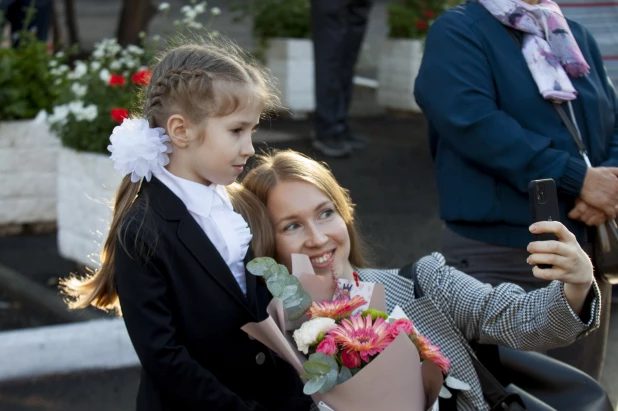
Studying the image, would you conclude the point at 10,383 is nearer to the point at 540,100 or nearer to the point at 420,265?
the point at 420,265

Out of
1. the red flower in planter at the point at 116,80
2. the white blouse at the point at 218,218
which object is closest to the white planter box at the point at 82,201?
the red flower in planter at the point at 116,80

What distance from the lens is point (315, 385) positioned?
2.04 m

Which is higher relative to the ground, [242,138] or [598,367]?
[242,138]

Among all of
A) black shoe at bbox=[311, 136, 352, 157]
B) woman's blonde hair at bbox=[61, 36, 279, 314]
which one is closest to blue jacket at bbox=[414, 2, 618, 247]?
woman's blonde hair at bbox=[61, 36, 279, 314]

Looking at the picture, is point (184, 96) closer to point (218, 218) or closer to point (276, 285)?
point (218, 218)

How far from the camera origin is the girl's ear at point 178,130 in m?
2.33

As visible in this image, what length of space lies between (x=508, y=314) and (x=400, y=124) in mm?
6781

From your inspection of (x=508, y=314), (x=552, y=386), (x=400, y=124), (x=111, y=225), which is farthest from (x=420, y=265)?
(x=400, y=124)

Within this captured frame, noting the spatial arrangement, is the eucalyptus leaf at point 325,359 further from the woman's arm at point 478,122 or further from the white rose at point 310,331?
the woman's arm at point 478,122

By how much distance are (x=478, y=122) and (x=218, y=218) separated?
1.12 m

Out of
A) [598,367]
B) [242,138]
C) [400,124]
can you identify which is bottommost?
[400,124]

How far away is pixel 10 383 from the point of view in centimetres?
427

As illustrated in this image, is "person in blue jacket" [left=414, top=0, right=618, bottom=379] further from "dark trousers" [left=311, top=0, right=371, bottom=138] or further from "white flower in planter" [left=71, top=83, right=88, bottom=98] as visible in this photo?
"dark trousers" [left=311, top=0, right=371, bottom=138]

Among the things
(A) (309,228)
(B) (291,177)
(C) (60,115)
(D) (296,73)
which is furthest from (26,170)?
(A) (309,228)
